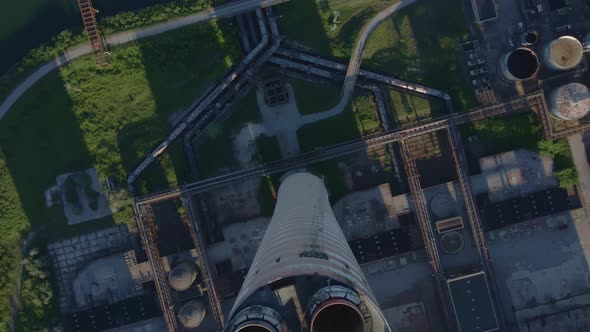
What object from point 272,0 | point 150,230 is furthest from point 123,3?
point 150,230

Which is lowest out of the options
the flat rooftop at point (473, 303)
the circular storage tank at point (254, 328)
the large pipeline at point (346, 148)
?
the flat rooftop at point (473, 303)

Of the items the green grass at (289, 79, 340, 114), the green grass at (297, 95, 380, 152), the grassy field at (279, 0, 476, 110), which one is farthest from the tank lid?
the green grass at (289, 79, 340, 114)

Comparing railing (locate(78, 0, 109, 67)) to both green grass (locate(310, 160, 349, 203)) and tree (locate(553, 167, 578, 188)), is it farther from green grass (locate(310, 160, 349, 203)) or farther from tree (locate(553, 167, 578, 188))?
tree (locate(553, 167, 578, 188))

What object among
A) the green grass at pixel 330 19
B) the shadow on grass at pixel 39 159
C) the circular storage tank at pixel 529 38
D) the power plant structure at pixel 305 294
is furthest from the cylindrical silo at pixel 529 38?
the shadow on grass at pixel 39 159

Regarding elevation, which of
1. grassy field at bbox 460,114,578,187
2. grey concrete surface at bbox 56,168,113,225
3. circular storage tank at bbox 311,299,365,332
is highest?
grey concrete surface at bbox 56,168,113,225

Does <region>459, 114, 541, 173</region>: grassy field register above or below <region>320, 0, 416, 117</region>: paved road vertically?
below

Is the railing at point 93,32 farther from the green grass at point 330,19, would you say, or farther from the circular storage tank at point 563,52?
the circular storage tank at point 563,52

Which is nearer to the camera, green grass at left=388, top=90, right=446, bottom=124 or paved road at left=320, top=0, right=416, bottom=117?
paved road at left=320, top=0, right=416, bottom=117
